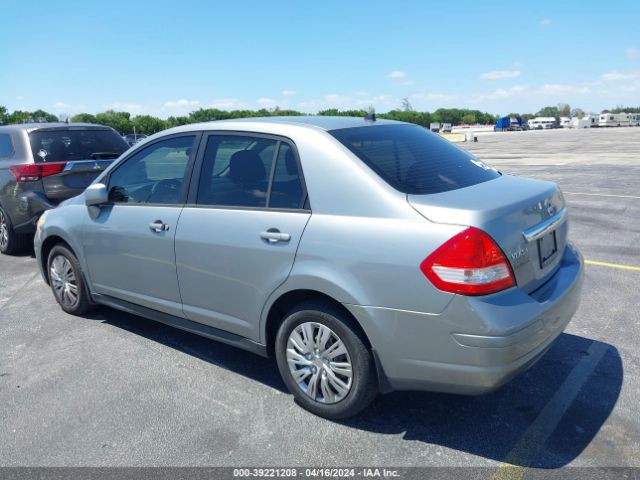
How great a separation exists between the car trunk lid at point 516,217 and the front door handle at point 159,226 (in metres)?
1.85

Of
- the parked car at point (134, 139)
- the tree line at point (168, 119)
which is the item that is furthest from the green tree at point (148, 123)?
the parked car at point (134, 139)

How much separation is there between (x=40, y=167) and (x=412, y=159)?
5500 mm

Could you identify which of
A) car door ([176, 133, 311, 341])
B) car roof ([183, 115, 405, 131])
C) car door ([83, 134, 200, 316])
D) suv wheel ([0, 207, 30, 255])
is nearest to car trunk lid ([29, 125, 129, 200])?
suv wheel ([0, 207, 30, 255])

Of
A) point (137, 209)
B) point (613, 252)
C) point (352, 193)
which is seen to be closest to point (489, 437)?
point (352, 193)

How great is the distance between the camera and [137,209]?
423 cm

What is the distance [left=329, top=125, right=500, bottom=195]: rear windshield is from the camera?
3.19 m

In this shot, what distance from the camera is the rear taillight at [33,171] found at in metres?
7.09

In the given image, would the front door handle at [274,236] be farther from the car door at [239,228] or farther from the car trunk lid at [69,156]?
the car trunk lid at [69,156]

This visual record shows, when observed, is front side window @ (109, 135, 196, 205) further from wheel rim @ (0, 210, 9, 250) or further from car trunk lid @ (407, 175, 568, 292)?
wheel rim @ (0, 210, 9, 250)

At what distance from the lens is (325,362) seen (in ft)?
10.6

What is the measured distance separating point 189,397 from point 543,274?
2.32 metres

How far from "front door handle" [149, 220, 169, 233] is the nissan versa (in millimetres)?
17

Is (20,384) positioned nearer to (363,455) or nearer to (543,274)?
(363,455)

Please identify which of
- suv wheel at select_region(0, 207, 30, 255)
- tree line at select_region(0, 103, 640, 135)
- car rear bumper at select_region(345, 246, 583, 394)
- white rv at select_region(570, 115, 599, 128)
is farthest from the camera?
white rv at select_region(570, 115, 599, 128)
